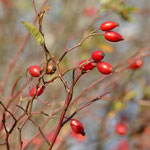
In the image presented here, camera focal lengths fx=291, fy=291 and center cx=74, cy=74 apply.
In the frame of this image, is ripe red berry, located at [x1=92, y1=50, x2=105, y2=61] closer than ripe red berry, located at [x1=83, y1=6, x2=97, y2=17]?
Yes

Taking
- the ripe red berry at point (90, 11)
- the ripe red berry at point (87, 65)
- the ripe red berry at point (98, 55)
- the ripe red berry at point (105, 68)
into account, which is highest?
the ripe red berry at point (98, 55)

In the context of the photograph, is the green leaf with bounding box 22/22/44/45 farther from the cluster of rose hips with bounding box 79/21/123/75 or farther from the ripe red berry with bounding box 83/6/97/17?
the ripe red berry with bounding box 83/6/97/17

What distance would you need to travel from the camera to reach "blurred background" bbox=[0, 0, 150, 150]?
1883 mm

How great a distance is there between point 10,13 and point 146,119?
3.15m

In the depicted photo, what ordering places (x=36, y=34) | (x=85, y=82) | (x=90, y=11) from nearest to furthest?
(x=36, y=34) → (x=85, y=82) → (x=90, y=11)

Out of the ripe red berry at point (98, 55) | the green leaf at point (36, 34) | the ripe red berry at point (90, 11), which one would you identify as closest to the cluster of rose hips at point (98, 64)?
the ripe red berry at point (98, 55)

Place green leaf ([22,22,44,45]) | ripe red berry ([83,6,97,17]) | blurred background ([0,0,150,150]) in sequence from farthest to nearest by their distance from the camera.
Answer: ripe red berry ([83,6,97,17]) → blurred background ([0,0,150,150]) → green leaf ([22,22,44,45])

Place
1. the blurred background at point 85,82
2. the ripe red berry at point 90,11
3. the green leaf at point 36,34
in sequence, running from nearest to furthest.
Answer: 1. the green leaf at point 36,34
2. the blurred background at point 85,82
3. the ripe red berry at point 90,11

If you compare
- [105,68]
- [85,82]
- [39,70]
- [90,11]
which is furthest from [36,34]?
[90,11]

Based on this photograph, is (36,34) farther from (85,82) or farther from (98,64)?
(85,82)

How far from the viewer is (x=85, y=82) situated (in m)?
3.45

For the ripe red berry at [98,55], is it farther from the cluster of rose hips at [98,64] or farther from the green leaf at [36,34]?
the green leaf at [36,34]

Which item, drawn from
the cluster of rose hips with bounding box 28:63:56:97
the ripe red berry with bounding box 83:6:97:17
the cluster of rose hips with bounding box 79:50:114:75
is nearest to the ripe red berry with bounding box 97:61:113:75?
the cluster of rose hips with bounding box 79:50:114:75

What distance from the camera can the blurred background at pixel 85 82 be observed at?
1.88 metres
